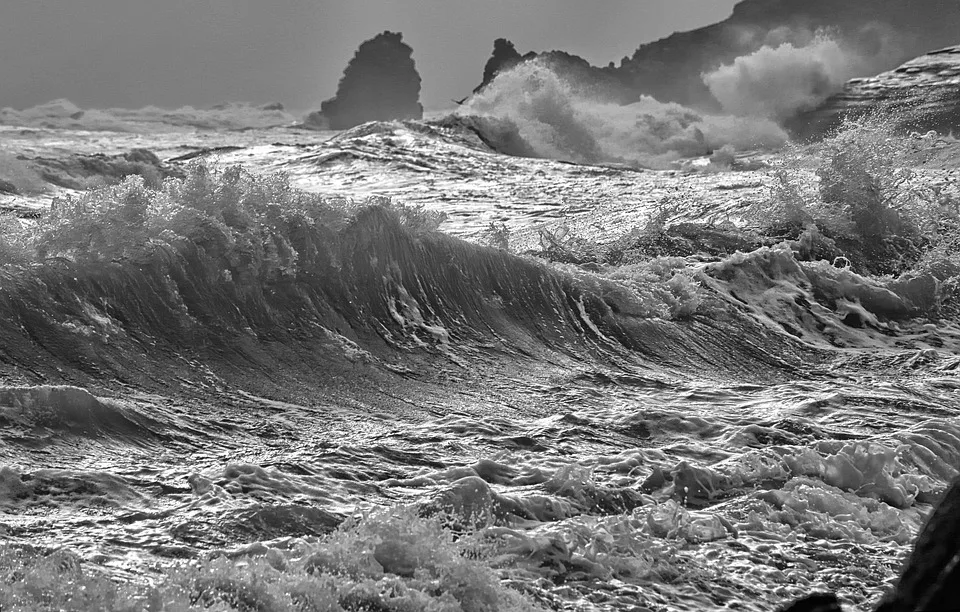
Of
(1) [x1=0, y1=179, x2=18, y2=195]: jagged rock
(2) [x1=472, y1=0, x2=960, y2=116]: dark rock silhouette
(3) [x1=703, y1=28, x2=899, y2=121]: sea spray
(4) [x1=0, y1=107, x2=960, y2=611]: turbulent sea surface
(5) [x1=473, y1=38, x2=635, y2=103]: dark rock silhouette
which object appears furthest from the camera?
(2) [x1=472, y1=0, x2=960, y2=116]: dark rock silhouette

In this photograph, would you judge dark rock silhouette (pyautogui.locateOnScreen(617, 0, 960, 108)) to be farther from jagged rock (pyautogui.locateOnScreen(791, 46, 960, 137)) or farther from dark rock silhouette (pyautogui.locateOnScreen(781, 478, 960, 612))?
dark rock silhouette (pyautogui.locateOnScreen(781, 478, 960, 612))

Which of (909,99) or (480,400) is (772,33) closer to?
(909,99)

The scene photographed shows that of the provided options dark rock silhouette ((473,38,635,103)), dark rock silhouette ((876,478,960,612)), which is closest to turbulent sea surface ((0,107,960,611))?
dark rock silhouette ((876,478,960,612))

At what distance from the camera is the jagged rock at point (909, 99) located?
895 inches

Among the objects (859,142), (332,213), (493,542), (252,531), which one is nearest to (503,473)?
(493,542)

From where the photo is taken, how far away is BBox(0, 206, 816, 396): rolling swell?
5.80m

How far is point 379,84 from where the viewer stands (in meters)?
57.7

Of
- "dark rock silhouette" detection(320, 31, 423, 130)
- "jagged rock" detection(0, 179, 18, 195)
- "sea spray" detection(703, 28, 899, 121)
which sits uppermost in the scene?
"dark rock silhouette" detection(320, 31, 423, 130)

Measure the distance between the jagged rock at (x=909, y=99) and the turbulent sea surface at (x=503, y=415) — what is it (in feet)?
45.3

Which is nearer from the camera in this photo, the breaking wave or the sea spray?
the breaking wave

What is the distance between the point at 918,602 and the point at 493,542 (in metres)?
2.02

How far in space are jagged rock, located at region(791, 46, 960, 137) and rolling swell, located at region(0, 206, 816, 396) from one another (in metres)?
13.9

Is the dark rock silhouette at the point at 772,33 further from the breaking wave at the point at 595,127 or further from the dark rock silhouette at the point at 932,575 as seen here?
the dark rock silhouette at the point at 932,575

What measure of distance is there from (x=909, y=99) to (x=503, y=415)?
23.6m
